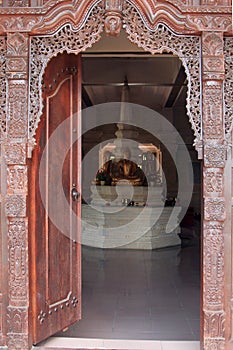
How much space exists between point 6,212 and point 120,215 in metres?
4.33

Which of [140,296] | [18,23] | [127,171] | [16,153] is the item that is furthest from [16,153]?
[127,171]

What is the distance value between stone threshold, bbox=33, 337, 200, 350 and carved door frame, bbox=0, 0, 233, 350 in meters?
0.27

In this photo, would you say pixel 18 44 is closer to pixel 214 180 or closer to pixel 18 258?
pixel 18 258

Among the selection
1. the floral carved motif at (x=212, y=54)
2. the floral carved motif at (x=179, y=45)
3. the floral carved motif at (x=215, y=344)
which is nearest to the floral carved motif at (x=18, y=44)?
the floral carved motif at (x=179, y=45)

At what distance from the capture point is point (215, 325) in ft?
8.66

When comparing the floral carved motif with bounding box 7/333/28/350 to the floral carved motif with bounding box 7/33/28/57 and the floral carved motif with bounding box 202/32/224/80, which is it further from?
the floral carved motif with bounding box 202/32/224/80

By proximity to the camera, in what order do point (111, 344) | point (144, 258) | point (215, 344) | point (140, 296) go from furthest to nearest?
1. point (144, 258)
2. point (140, 296)
3. point (111, 344)
4. point (215, 344)

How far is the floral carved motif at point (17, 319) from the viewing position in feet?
8.80

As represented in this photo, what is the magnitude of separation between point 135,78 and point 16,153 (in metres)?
5.01

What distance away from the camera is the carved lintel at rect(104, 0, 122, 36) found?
2.62 m

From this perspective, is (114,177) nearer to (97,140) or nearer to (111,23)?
(97,140)

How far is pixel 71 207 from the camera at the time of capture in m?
3.13

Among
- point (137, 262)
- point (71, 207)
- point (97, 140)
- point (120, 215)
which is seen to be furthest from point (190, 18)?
point (97, 140)

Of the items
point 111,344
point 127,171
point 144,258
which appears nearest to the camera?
point 111,344
